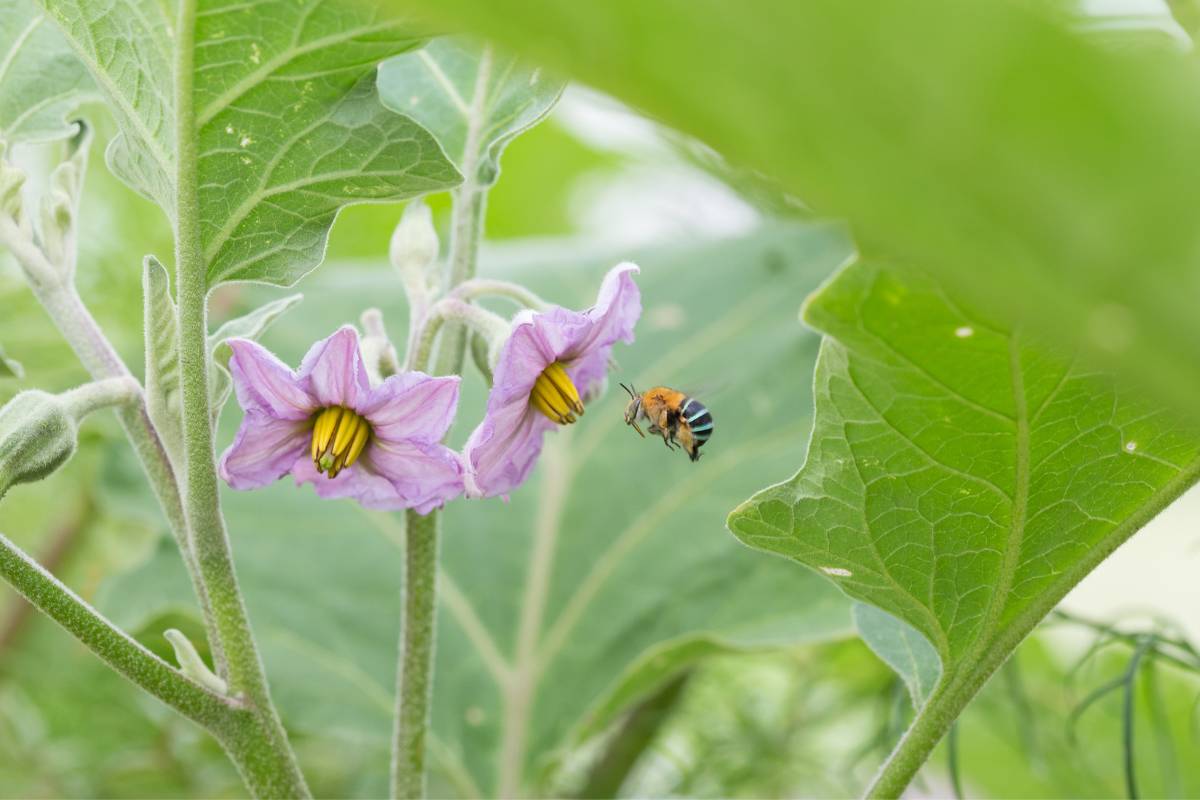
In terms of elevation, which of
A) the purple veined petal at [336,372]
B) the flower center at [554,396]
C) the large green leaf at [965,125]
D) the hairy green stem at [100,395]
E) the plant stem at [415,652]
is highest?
the large green leaf at [965,125]

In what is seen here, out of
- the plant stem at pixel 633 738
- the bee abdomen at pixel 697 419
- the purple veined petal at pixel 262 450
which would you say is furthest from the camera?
the plant stem at pixel 633 738

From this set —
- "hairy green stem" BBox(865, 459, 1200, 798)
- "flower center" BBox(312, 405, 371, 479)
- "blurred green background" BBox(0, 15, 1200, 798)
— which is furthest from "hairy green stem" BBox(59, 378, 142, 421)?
"blurred green background" BBox(0, 15, 1200, 798)

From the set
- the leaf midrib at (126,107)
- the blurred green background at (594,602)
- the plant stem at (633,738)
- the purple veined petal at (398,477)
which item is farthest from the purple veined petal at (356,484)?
the plant stem at (633,738)

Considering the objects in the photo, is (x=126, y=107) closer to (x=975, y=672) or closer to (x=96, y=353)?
(x=96, y=353)

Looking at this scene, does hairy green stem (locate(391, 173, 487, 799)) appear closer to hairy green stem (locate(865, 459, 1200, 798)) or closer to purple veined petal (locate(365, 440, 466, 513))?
purple veined petal (locate(365, 440, 466, 513))

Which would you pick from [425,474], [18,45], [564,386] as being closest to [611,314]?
[564,386]

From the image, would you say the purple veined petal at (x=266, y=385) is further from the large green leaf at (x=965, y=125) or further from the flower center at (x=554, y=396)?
the large green leaf at (x=965, y=125)
